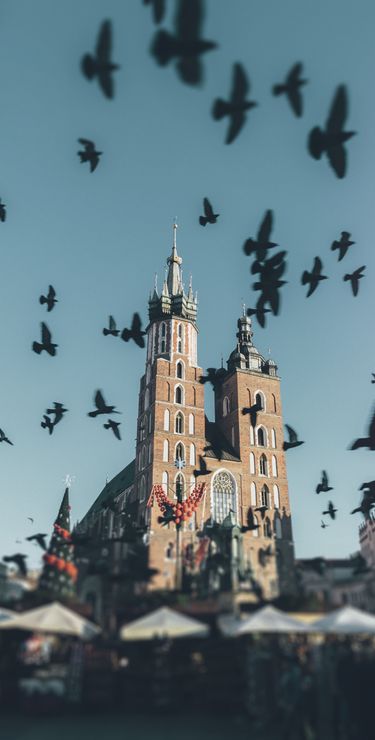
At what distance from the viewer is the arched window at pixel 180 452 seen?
5222 cm

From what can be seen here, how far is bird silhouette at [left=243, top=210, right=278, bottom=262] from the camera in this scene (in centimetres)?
1681

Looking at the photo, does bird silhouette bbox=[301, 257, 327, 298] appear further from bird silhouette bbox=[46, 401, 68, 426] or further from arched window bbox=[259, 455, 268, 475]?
arched window bbox=[259, 455, 268, 475]

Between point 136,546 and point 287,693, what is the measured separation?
1122 inches

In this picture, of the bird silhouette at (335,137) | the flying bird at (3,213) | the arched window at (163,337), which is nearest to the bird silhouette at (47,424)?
the flying bird at (3,213)

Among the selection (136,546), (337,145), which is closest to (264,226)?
(337,145)

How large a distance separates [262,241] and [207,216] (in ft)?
12.4

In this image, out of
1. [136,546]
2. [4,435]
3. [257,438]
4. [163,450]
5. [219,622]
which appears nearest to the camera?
[219,622]

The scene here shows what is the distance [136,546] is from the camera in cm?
4031

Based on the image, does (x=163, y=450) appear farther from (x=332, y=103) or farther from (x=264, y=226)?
(x=332, y=103)

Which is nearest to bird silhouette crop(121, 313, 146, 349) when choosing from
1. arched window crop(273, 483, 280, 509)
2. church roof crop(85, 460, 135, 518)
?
arched window crop(273, 483, 280, 509)

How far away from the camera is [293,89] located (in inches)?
443

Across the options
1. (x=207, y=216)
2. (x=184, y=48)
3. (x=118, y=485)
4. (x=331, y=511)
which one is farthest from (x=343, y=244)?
(x=118, y=485)

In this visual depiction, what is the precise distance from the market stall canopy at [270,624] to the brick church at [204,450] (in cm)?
2685

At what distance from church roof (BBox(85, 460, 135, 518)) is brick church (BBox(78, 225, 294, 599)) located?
0.78m
